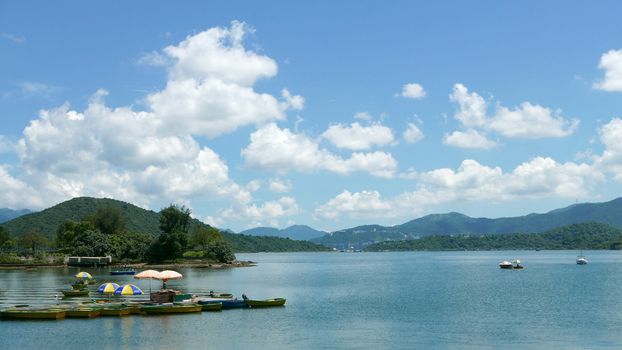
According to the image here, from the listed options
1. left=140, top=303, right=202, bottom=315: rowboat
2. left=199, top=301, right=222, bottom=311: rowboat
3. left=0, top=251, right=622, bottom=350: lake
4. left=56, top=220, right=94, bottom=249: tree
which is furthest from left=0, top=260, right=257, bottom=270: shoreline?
left=140, top=303, right=202, bottom=315: rowboat

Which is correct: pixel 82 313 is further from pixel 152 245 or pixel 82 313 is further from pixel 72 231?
pixel 72 231

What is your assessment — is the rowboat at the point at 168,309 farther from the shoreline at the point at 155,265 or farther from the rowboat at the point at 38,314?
the shoreline at the point at 155,265

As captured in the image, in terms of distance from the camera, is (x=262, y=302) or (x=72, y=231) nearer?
(x=262, y=302)

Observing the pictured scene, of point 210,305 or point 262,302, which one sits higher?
point 210,305

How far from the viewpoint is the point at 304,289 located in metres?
94.4

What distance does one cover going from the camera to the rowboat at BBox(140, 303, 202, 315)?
5794cm

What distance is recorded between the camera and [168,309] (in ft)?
191

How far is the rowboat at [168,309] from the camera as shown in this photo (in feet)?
190

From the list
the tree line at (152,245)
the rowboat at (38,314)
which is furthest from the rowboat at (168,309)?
the tree line at (152,245)

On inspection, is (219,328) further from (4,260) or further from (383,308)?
(4,260)

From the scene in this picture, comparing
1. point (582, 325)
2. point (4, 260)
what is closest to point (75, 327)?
point (582, 325)

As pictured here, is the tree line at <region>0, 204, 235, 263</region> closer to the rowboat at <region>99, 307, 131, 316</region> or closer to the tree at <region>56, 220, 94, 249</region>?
the tree at <region>56, 220, 94, 249</region>

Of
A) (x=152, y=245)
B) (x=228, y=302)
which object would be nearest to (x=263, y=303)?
(x=228, y=302)

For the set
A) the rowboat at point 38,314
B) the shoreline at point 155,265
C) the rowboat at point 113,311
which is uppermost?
the shoreline at point 155,265
